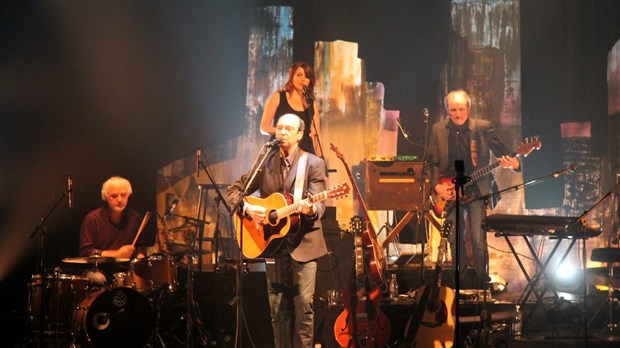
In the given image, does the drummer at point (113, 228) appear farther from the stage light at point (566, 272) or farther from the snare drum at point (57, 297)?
the stage light at point (566, 272)

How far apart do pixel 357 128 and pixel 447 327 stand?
10.5ft

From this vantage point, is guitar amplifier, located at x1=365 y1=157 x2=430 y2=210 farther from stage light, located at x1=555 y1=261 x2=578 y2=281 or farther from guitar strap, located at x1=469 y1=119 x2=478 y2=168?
stage light, located at x1=555 y1=261 x2=578 y2=281

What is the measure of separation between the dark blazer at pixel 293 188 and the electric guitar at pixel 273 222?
0.25 ft

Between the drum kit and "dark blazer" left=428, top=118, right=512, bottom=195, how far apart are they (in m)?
2.90

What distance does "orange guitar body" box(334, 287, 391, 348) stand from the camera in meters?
7.02

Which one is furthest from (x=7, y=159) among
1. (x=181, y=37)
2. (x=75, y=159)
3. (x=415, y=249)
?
(x=415, y=249)

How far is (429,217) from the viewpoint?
339 inches

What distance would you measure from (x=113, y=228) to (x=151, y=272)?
2.46 feet

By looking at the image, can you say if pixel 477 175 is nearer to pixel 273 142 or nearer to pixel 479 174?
pixel 479 174

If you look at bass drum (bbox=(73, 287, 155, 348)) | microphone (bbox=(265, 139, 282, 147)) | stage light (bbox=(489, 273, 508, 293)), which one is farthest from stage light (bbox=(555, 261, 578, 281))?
bass drum (bbox=(73, 287, 155, 348))

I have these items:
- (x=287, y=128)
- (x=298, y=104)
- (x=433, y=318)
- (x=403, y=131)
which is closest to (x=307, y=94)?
(x=298, y=104)

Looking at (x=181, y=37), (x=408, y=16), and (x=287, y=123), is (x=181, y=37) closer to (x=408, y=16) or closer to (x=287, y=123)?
(x=408, y=16)

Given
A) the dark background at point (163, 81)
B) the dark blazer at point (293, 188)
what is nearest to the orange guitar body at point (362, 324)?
the dark blazer at point (293, 188)

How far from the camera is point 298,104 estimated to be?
8.88 m
